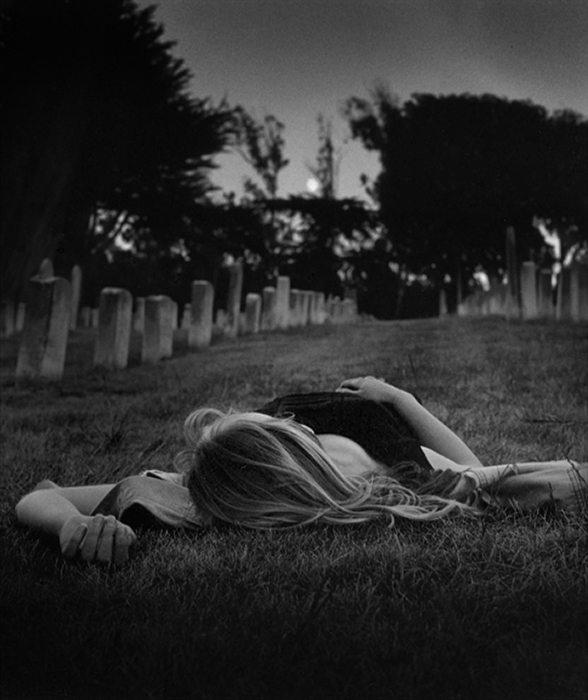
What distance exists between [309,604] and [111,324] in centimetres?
428

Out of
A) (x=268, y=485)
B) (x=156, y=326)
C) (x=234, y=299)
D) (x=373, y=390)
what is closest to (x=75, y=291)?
(x=156, y=326)

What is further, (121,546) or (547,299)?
(547,299)

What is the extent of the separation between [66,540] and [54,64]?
2590mm

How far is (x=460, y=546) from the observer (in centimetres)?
189

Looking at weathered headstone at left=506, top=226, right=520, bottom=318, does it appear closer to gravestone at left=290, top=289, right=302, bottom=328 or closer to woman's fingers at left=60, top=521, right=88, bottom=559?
gravestone at left=290, top=289, right=302, bottom=328

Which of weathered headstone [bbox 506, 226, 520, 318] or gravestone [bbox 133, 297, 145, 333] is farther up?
weathered headstone [bbox 506, 226, 520, 318]

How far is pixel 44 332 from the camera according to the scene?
518 cm

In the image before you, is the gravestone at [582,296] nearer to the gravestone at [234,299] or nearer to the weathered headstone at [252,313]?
the weathered headstone at [252,313]

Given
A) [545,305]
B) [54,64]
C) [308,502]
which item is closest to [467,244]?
[308,502]

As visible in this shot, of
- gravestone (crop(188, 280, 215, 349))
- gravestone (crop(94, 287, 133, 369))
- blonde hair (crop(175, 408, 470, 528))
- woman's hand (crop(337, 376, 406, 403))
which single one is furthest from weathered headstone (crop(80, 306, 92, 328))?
blonde hair (crop(175, 408, 470, 528))

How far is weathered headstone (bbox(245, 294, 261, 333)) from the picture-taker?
4706mm

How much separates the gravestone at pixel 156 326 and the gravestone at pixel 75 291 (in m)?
0.59

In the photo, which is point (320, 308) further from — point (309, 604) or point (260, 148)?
point (309, 604)

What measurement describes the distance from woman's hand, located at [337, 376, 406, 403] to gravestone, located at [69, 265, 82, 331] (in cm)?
262
